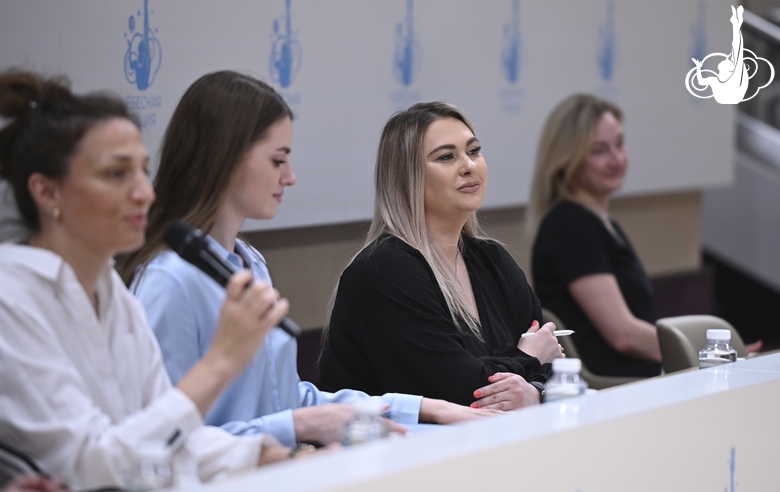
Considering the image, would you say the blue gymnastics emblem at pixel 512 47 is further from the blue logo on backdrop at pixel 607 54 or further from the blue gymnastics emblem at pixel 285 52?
the blue gymnastics emblem at pixel 285 52

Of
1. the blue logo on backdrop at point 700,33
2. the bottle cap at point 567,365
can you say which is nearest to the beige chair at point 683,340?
the bottle cap at point 567,365

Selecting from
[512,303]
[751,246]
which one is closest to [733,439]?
[512,303]

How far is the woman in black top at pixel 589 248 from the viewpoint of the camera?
391cm

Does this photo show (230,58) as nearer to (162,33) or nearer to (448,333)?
(162,33)

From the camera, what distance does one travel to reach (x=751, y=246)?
6.85 m

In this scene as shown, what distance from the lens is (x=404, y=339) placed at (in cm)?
255

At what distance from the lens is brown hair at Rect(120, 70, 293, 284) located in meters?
2.11

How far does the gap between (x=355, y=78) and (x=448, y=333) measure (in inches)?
61.6

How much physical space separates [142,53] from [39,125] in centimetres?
154

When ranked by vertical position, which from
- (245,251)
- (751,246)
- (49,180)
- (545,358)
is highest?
(49,180)

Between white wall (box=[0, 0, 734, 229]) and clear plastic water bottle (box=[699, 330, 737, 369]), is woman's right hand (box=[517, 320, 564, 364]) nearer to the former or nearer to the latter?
clear plastic water bottle (box=[699, 330, 737, 369])

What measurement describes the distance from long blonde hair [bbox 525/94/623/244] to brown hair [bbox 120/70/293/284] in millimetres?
2255

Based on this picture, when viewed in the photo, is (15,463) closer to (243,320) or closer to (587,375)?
(243,320)

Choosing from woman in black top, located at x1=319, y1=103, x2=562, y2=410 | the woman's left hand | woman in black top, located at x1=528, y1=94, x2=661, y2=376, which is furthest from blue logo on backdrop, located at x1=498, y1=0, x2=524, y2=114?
the woman's left hand
